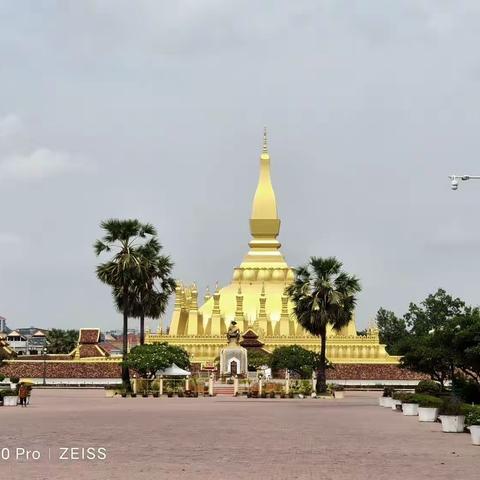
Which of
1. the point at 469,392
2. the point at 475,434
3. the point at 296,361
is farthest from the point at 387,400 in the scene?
the point at 296,361

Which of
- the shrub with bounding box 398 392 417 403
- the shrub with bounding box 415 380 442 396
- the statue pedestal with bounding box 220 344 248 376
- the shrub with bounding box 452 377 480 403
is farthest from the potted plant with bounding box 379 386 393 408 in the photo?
the statue pedestal with bounding box 220 344 248 376

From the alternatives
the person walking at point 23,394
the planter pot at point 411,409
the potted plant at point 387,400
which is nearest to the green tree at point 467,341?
the planter pot at point 411,409

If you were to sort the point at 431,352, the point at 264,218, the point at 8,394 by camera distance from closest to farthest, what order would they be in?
the point at 431,352 → the point at 8,394 → the point at 264,218

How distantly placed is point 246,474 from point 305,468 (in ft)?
4.93

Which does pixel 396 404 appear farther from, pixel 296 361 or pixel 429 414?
pixel 296 361

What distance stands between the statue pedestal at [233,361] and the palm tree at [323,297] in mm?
12239

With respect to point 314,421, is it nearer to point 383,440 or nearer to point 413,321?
point 383,440

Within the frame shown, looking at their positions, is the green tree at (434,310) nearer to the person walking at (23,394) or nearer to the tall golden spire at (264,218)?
the tall golden spire at (264,218)

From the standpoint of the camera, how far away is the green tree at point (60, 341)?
118 metres

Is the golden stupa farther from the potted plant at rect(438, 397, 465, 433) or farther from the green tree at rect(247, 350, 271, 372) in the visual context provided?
the potted plant at rect(438, 397, 465, 433)

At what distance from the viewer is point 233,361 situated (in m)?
77.6

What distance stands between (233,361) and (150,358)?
1318cm

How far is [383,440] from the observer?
28500mm

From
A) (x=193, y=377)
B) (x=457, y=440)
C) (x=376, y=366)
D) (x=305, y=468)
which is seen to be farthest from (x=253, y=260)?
(x=305, y=468)
